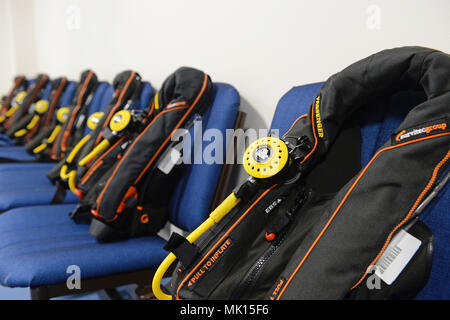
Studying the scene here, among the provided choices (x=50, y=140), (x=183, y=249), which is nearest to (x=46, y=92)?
(x=50, y=140)

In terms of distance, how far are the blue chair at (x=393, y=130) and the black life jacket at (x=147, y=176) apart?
0.91ft

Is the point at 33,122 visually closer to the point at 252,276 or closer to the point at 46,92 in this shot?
the point at 46,92

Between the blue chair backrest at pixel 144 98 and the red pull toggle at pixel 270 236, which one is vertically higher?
the blue chair backrest at pixel 144 98

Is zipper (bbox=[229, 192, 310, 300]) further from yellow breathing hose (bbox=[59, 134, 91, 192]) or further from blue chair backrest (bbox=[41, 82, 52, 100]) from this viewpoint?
blue chair backrest (bbox=[41, 82, 52, 100])

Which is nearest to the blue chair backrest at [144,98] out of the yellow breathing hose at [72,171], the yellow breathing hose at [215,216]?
the yellow breathing hose at [72,171]

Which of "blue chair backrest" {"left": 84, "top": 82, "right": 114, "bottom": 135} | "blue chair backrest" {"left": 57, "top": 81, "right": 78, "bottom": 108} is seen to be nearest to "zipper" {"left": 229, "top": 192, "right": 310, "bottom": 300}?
"blue chair backrest" {"left": 84, "top": 82, "right": 114, "bottom": 135}

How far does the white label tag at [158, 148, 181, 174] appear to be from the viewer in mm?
907

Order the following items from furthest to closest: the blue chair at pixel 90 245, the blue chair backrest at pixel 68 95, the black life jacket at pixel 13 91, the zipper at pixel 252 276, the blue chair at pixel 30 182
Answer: the black life jacket at pixel 13 91 → the blue chair backrest at pixel 68 95 → the blue chair at pixel 30 182 → the blue chair at pixel 90 245 → the zipper at pixel 252 276

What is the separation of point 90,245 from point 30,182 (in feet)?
2.38

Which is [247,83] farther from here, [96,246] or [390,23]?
[96,246]

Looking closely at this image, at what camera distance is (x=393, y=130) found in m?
0.55

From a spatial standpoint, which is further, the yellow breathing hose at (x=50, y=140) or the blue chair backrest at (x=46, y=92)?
the blue chair backrest at (x=46, y=92)

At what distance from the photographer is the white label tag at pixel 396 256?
1.43ft

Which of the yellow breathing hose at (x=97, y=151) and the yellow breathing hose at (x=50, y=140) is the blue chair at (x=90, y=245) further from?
the yellow breathing hose at (x=50, y=140)
